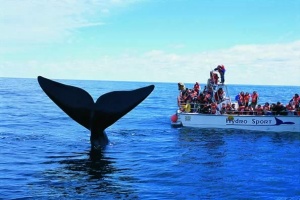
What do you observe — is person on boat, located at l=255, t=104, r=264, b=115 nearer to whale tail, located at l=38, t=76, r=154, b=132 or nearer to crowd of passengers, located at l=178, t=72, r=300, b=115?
crowd of passengers, located at l=178, t=72, r=300, b=115

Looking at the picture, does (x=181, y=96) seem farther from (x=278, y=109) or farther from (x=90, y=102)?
(x=90, y=102)

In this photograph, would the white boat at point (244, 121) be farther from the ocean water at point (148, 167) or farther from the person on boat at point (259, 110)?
the ocean water at point (148, 167)

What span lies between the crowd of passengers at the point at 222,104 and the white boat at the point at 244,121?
188mm

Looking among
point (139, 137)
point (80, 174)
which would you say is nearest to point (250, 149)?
point (139, 137)

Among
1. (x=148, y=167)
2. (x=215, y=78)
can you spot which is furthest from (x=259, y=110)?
(x=148, y=167)

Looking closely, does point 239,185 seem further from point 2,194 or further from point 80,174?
point 2,194

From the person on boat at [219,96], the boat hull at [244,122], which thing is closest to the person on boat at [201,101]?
the boat hull at [244,122]

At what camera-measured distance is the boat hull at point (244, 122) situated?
84.6ft

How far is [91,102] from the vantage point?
13586 mm

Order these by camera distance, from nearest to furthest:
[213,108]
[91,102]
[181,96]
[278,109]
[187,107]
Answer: [91,102], [278,109], [213,108], [187,107], [181,96]

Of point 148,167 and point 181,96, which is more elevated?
point 181,96

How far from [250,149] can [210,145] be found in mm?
1874

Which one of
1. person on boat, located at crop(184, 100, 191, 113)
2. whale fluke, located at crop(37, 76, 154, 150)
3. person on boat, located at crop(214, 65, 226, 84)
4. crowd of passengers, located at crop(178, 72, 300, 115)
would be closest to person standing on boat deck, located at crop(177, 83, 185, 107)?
crowd of passengers, located at crop(178, 72, 300, 115)

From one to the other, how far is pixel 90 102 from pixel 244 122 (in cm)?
1508
